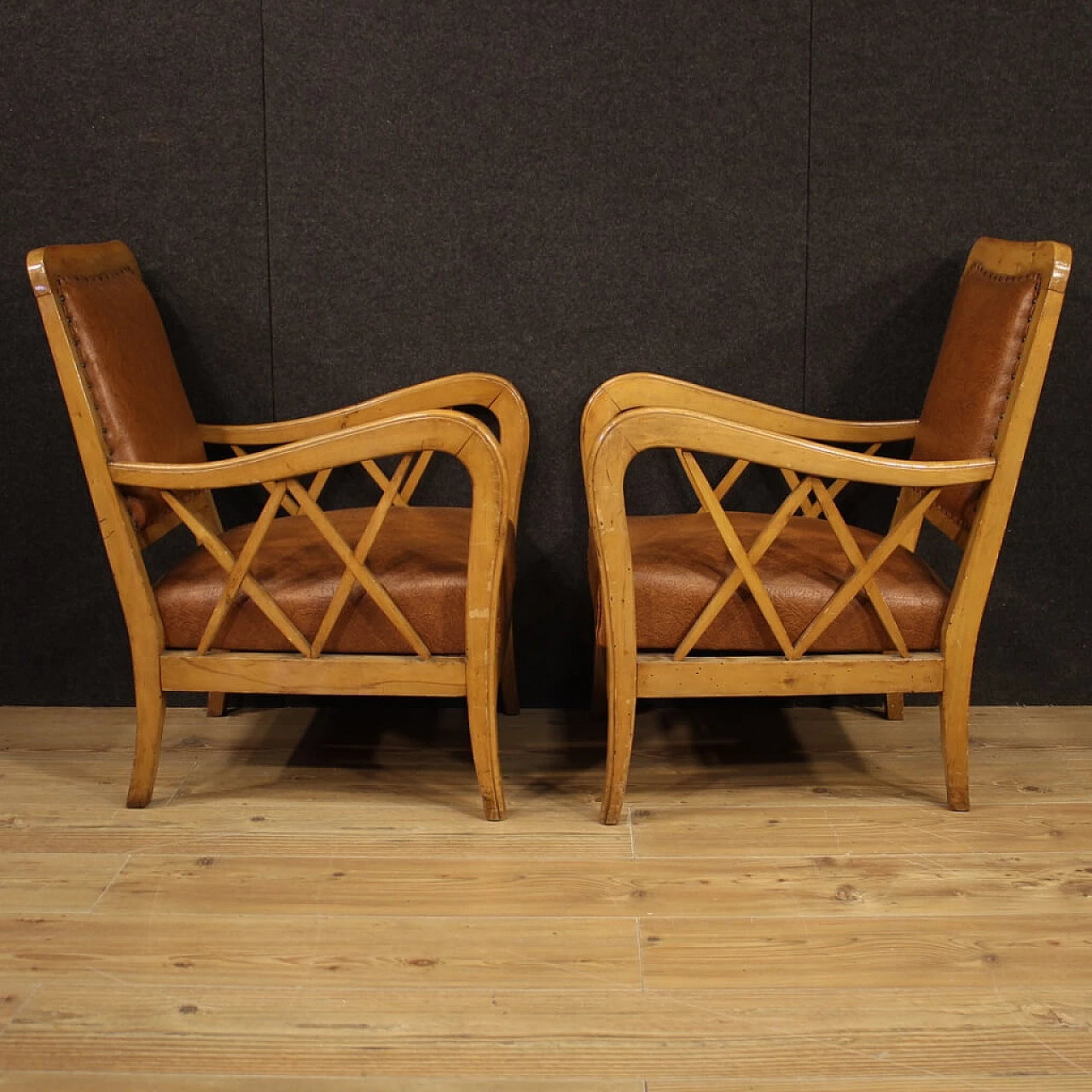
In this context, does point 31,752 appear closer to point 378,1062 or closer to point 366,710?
point 366,710

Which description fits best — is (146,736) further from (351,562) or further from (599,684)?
(599,684)

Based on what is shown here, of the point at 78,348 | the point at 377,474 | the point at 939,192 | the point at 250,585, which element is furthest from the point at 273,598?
the point at 939,192

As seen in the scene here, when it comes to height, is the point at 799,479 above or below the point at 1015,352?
below

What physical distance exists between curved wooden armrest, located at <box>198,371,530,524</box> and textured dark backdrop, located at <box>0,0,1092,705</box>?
10cm

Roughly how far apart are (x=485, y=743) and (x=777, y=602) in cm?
56

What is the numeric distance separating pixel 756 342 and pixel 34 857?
169 cm

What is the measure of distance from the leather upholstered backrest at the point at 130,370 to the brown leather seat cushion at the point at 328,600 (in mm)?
183

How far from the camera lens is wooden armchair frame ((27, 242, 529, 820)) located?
2.27m

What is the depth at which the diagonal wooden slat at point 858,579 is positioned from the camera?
89.9 inches

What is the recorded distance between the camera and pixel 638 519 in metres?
2.69

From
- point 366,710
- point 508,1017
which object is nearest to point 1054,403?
point 366,710

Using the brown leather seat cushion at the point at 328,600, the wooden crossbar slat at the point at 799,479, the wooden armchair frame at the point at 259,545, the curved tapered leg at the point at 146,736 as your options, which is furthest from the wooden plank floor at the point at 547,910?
the wooden crossbar slat at the point at 799,479

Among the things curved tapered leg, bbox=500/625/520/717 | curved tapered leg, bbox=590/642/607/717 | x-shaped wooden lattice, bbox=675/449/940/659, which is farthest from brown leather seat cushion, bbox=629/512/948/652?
curved tapered leg, bbox=500/625/520/717

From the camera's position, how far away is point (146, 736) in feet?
8.00
